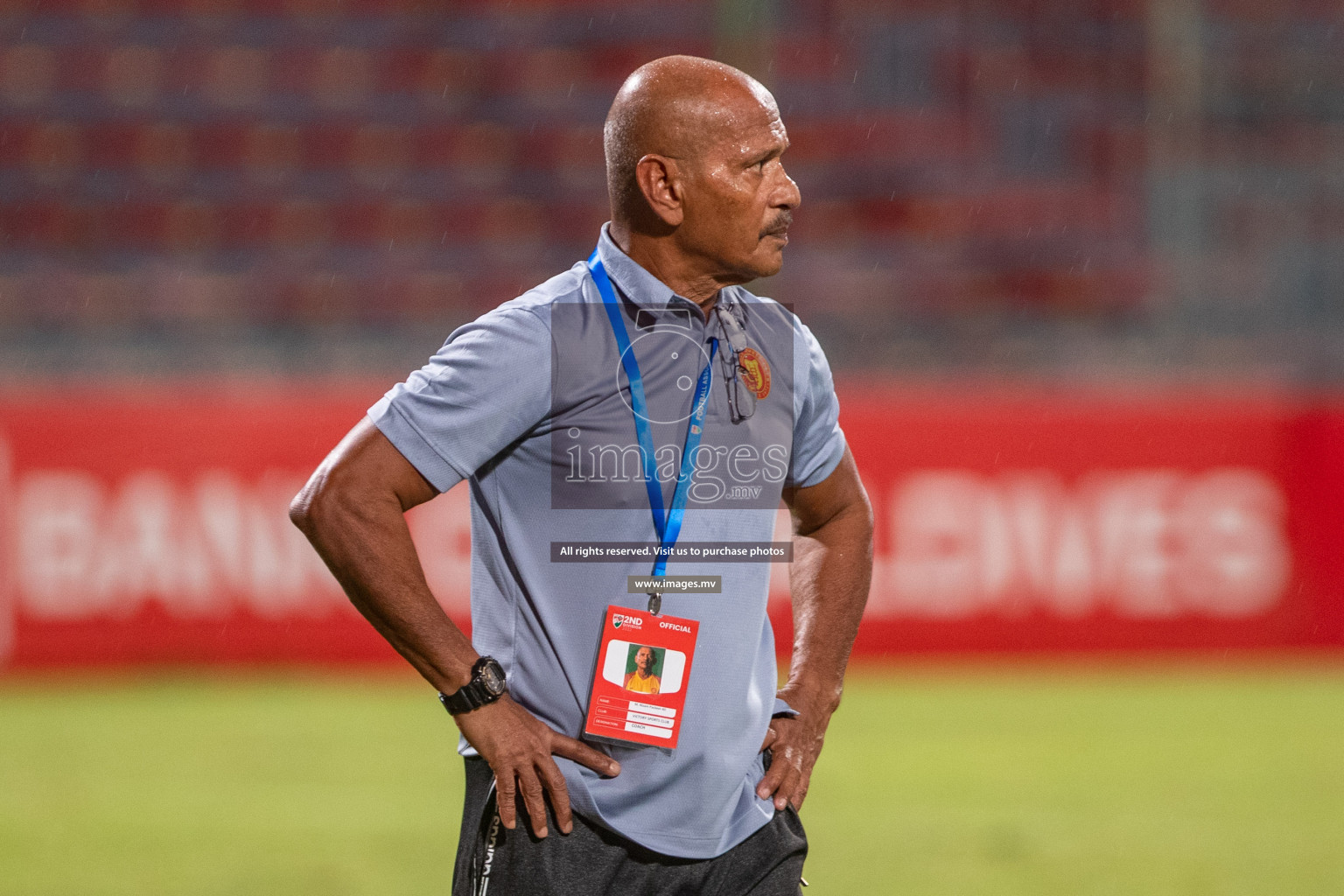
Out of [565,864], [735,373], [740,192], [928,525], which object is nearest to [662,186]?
[740,192]

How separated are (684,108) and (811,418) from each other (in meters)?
0.55

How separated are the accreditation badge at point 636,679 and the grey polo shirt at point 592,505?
0.09 ft

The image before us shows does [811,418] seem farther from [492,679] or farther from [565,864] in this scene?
[565,864]

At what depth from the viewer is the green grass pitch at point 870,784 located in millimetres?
5234

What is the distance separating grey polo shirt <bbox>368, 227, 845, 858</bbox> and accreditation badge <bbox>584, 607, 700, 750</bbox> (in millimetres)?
26

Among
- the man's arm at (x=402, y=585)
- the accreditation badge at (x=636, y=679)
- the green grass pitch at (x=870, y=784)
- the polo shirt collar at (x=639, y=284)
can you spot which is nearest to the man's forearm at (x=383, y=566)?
the man's arm at (x=402, y=585)

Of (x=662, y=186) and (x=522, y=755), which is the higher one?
(x=662, y=186)

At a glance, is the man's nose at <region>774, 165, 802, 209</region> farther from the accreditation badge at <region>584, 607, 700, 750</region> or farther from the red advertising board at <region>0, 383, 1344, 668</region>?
the red advertising board at <region>0, 383, 1344, 668</region>

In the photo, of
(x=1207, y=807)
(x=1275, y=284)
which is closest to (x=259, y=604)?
(x=1207, y=807)

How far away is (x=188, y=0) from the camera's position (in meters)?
14.3

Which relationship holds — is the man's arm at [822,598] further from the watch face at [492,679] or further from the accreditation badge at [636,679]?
the watch face at [492,679]

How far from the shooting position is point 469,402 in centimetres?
230

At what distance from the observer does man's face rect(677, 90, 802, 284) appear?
242 centimetres

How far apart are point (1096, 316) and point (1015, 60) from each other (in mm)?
3059
